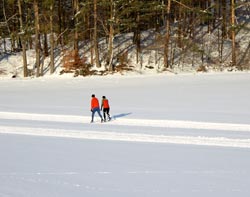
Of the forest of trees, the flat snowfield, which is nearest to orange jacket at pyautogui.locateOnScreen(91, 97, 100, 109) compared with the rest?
the flat snowfield

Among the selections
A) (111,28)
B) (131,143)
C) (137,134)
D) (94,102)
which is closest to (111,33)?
(111,28)

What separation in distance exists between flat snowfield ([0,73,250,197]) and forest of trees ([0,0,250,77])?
7.98 m

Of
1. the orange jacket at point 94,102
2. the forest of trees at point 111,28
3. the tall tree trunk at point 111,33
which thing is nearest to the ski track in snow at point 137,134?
the orange jacket at point 94,102

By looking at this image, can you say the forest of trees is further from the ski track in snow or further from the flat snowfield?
the ski track in snow

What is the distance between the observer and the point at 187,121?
1609 cm

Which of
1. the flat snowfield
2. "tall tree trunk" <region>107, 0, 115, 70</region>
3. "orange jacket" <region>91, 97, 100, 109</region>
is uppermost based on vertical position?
"tall tree trunk" <region>107, 0, 115, 70</region>

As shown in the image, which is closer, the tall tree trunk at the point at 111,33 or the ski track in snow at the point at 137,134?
the ski track in snow at the point at 137,134

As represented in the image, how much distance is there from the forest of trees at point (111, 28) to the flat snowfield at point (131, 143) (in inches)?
314

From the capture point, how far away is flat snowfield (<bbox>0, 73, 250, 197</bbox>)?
8.64m

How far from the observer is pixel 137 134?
45.9 ft

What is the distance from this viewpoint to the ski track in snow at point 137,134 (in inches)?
498

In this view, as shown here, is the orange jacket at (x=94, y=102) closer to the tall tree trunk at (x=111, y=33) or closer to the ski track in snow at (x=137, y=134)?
the ski track in snow at (x=137, y=134)

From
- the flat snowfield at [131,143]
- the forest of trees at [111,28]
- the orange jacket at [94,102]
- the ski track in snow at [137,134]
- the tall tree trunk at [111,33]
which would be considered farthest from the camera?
the forest of trees at [111,28]

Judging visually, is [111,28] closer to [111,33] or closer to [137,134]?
[111,33]
